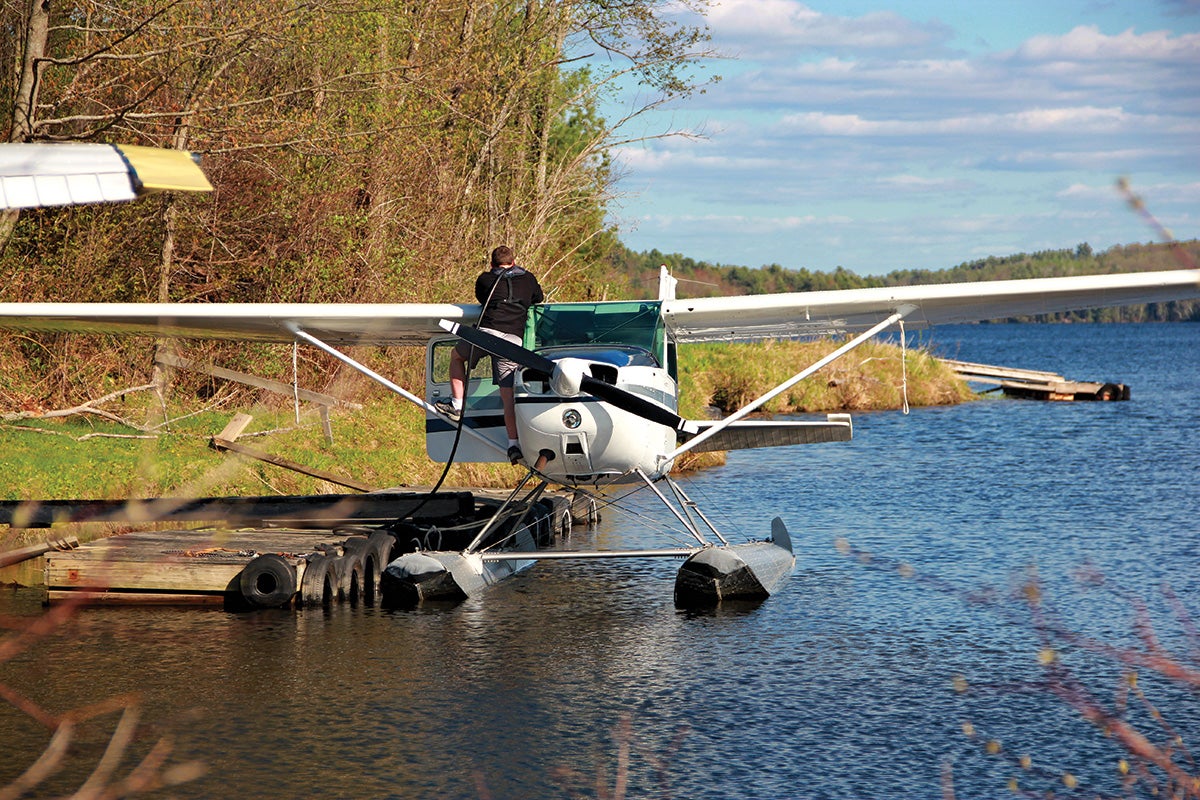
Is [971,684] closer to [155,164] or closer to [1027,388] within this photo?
[155,164]

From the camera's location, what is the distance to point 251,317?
10297mm

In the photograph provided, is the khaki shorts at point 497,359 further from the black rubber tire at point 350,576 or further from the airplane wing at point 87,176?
the airplane wing at point 87,176

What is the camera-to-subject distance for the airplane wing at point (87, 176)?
1.66 metres

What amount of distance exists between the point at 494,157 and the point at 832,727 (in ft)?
61.4

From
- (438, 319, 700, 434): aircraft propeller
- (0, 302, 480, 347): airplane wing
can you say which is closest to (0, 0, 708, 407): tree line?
(0, 302, 480, 347): airplane wing

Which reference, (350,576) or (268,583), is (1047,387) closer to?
(350,576)

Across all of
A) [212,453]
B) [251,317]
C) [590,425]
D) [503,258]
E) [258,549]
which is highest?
[503,258]

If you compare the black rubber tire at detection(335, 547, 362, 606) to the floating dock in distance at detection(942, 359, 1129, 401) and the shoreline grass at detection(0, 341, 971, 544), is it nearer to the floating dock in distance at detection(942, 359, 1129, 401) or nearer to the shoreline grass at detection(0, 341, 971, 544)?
the shoreline grass at detection(0, 341, 971, 544)

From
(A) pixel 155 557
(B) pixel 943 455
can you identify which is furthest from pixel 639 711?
(B) pixel 943 455

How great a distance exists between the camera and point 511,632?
869 cm

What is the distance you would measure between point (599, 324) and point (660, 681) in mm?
3087

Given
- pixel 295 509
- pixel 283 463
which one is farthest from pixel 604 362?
pixel 283 463

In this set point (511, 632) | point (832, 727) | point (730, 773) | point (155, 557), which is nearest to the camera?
point (730, 773)

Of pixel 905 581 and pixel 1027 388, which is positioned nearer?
pixel 905 581
